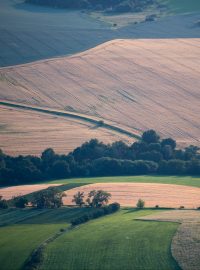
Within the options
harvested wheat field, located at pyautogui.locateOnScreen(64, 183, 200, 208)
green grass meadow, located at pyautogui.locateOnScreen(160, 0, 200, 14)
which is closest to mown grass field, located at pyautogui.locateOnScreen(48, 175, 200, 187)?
harvested wheat field, located at pyautogui.locateOnScreen(64, 183, 200, 208)

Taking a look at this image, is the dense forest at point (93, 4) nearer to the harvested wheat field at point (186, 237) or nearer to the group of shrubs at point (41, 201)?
the group of shrubs at point (41, 201)

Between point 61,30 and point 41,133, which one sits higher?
point 61,30

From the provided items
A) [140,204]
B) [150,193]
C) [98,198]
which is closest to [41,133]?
[150,193]

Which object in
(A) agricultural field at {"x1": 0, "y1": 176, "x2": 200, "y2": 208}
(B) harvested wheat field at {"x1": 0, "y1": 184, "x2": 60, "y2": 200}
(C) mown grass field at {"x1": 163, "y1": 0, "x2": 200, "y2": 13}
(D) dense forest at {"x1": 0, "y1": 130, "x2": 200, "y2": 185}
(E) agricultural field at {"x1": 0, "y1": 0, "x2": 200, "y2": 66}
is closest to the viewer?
(A) agricultural field at {"x1": 0, "y1": 176, "x2": 200, "y2": 208}

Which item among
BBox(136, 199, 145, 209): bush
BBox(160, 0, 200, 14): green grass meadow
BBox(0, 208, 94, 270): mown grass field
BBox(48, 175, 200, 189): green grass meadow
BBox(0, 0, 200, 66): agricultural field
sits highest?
BBox(160, 0, 200, 14): green grass meadow

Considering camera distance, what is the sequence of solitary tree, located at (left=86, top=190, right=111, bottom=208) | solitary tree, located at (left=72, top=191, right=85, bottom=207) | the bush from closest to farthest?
the bush → solitary tree, located at (left=86, top=190, right=111, bottom=208) → solitary tree, located at (left=72, top=191, right=85, bottom=207)

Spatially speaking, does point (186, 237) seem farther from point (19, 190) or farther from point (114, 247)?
point (19, 190)

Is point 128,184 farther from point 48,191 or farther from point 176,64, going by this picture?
point 176,64

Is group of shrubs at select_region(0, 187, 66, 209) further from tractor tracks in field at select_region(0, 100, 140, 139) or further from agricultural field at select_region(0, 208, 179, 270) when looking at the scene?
tractor tracks in field at select_region(0, 100, 140, 139)
